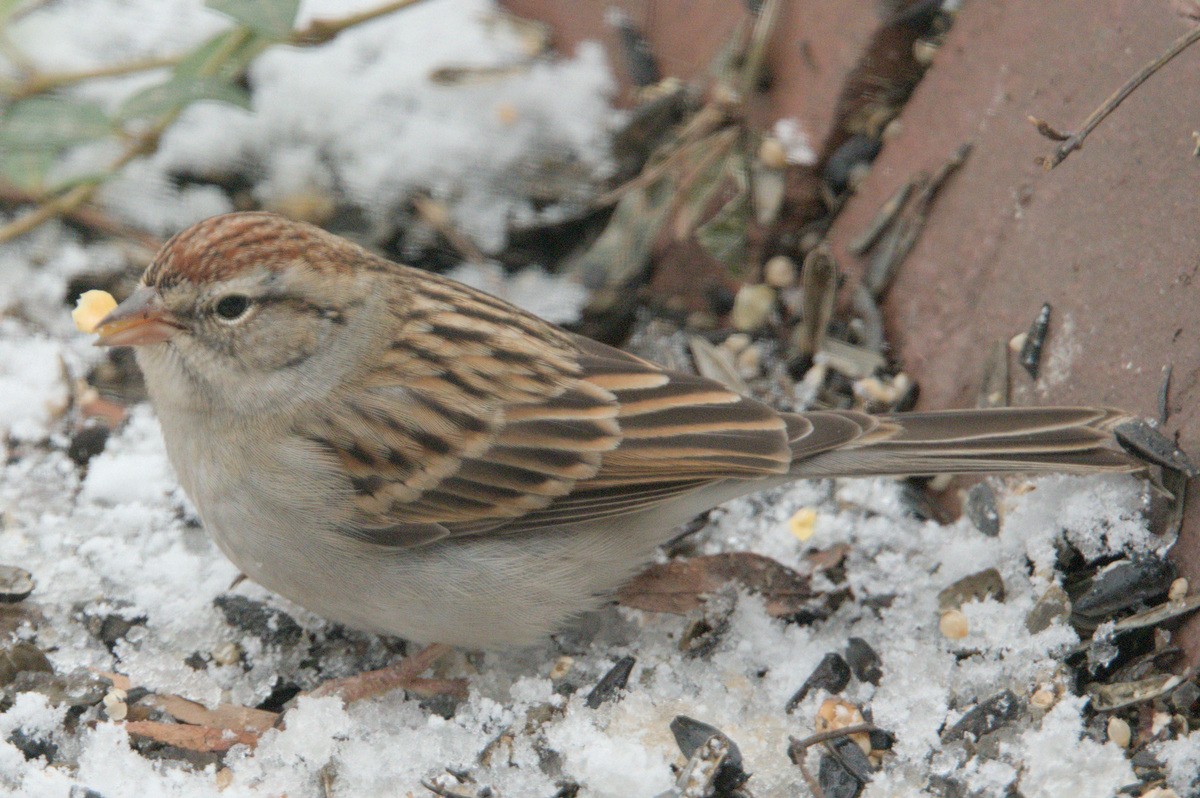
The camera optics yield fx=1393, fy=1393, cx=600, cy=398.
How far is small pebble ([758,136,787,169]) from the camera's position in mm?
3812

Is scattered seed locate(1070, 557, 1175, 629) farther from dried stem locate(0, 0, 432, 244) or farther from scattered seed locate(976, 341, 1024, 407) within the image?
dried stem locate(0, 0, 432, 244)

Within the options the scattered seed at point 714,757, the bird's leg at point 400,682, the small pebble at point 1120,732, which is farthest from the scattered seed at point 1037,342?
the bird's leg at point 400,682

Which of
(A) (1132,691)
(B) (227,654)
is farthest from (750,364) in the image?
(B) (227,654)

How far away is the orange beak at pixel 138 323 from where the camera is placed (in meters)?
2.69

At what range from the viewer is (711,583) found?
3156 mm

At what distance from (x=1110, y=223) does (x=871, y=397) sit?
2.61 ft

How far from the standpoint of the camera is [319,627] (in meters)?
3.13

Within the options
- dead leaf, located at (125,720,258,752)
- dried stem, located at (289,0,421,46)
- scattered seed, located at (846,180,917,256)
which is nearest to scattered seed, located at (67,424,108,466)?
dead leaf, located at (125,720,258,752)

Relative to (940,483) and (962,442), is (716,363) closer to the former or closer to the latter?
(940,483)

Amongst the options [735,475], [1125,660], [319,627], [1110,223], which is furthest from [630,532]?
[1110,223]

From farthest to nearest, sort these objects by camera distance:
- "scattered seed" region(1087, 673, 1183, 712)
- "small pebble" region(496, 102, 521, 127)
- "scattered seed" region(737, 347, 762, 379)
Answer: "small pebble" region(496, 102, 521, 127) → "scattered seed" region(737, 347, 762, 379) → "scattered seed" region(1087, 673, 1183, 712)

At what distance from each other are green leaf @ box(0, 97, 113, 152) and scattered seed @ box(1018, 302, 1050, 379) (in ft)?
7.76

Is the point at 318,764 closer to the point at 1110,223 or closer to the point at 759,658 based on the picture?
the point at 759,658

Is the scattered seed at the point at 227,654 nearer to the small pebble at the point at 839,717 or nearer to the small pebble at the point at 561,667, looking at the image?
the small pebble at the point at 561,667
